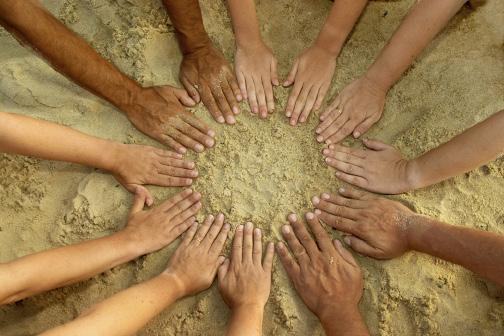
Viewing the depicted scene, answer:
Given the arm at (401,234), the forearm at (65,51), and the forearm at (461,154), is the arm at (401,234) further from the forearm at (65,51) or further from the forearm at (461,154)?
the forearm at (65,51)

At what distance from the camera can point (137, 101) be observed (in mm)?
1741

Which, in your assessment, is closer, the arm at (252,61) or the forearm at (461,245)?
the forearm at (461,245)

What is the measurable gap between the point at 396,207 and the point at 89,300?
3.61 feet

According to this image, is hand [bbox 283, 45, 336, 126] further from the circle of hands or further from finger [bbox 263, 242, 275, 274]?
finger [bbox 263, 242, 275, 274]

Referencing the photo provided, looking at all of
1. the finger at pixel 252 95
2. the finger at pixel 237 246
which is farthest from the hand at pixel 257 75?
the finger at pixel 237 246

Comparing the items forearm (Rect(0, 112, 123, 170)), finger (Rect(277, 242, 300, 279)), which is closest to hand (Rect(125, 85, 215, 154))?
forearm (Rect(0, 112, 123, 170))

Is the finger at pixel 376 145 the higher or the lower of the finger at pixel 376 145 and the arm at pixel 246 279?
the higher

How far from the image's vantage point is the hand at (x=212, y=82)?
1.78 m

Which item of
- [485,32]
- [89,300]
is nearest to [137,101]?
[89,300]

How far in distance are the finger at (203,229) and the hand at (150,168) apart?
15cm

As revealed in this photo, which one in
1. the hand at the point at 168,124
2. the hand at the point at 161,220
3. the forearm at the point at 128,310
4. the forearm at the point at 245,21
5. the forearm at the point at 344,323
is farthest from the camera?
the forearm at the point at 245,21

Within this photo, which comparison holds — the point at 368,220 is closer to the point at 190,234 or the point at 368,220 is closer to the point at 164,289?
the point at 190,234

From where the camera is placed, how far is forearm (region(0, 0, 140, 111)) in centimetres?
146

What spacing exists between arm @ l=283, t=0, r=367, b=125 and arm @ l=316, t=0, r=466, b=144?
78 mm
